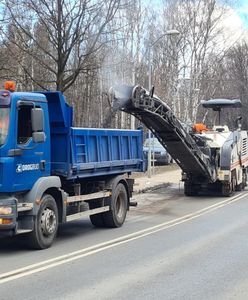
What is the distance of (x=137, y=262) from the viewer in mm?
8695

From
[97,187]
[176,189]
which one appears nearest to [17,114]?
[97,187]

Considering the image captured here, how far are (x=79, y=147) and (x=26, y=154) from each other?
165cm

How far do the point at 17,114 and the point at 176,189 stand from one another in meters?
14.4

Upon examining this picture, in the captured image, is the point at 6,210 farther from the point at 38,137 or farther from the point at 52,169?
the point at 52,169

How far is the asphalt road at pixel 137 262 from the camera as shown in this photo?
6.93 metres

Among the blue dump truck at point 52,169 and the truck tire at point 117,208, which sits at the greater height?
the blue dump truck at point 52,169

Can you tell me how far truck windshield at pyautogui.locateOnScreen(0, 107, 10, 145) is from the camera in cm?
933

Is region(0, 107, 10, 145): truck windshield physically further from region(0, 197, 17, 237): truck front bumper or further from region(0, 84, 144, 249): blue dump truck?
region(0, 197, 17, 237): truck front bumper

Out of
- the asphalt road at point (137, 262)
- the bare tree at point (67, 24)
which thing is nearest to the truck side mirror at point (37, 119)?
the asphalt road at point (137, 262)

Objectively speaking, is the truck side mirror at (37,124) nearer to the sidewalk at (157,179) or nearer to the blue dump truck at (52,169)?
the blue dump truck at (52,169)

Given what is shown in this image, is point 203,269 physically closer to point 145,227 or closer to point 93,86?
point 145,227

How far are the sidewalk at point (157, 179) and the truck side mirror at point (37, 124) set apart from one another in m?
11.8

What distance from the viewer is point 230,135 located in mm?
21047

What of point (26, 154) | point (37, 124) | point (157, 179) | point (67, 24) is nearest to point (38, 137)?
point (37, 124)
